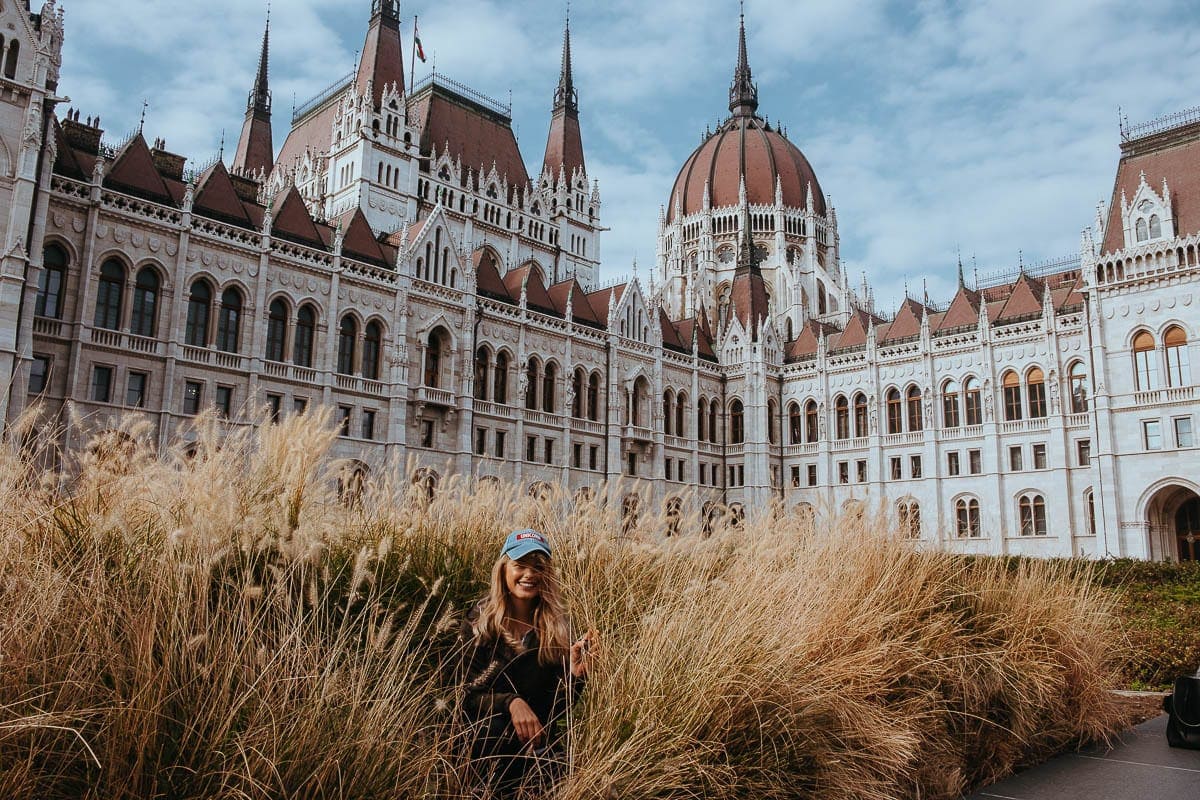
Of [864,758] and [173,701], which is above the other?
[173,701]

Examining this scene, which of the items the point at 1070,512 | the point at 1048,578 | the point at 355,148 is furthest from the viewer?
the point at 355,148

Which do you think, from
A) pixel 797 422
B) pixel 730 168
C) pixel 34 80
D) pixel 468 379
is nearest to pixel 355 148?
pixel 468 379

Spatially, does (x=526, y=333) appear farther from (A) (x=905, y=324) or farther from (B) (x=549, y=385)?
(A) (x=905, y=324)

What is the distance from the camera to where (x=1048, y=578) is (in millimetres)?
10336

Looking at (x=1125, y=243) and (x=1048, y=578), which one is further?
(x=1125, y=243)

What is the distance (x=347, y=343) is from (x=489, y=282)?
7729 mm

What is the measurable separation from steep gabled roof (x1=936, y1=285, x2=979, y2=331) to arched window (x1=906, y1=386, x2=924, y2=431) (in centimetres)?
330

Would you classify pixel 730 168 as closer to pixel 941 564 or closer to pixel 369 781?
pixel 941 564

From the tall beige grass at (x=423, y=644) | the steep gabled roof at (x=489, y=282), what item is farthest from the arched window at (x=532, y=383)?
the tall beige grass at (x=423, y=644)

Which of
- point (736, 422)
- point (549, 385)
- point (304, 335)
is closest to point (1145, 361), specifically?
point (736, 422)

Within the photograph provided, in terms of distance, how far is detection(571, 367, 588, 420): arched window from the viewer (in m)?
39.4

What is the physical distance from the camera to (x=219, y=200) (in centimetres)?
2933

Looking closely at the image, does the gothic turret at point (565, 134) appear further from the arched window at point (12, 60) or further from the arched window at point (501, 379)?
the arched window at point (12, 60)

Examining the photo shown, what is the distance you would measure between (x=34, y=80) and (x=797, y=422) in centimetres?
3663
